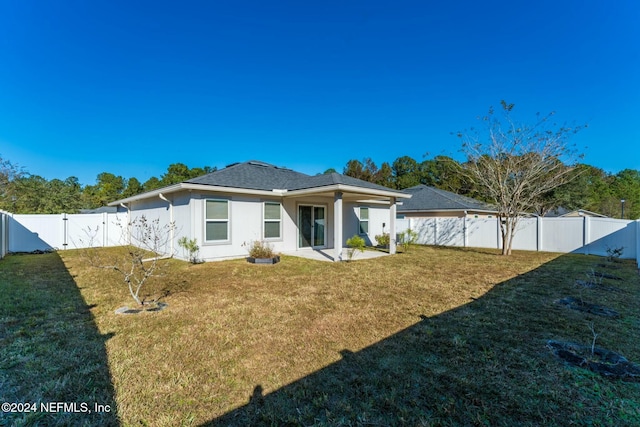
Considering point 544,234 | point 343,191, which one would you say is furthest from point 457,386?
point 544,234

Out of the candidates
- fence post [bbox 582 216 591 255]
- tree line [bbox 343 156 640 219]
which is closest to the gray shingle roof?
fence post [bbox 582 216 591 255]

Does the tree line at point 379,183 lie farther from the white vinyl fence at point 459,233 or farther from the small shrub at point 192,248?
the small shrub at point 192,248

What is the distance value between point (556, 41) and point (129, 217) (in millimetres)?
21283

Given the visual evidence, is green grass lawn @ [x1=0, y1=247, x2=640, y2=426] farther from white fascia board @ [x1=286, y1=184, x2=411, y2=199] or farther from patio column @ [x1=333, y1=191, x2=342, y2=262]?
white fascia board @ [x1=286, y1=184, x2=411, y2=199]

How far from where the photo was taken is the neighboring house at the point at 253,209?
9.62 meters

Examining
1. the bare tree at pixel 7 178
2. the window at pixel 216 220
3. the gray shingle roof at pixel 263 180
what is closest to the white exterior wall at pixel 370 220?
the gray shingle roof at pixel 263 180

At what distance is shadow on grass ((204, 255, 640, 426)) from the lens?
2191 millimetres

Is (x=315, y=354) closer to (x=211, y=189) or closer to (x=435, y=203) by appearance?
(x=211, y=189)

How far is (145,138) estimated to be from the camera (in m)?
21.8

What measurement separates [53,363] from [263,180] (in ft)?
31.1

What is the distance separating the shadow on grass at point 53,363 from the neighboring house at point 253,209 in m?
4.58

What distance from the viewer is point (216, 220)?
9859 millimetres

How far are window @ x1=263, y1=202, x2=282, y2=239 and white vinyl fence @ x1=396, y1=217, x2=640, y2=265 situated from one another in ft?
29.5

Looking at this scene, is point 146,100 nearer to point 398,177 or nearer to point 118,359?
point 118,359
